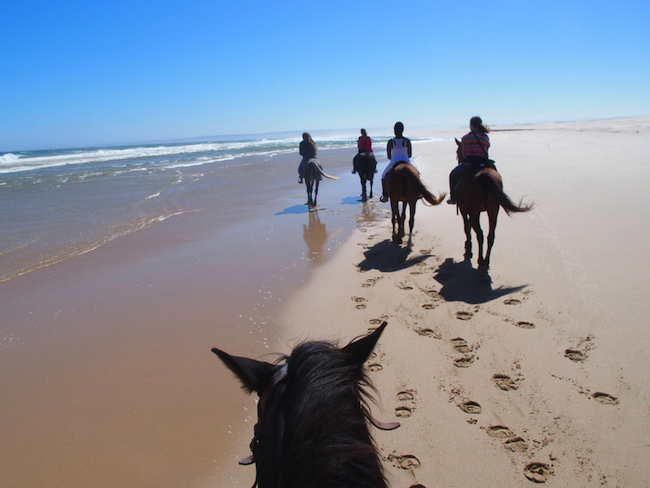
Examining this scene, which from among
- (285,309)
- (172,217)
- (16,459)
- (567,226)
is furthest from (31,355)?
(567,226)

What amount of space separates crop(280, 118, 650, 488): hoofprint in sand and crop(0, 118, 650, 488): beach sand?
0.05 ft

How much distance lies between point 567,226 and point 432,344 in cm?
385

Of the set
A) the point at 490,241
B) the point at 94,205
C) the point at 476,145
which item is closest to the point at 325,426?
→ the point at 490,241

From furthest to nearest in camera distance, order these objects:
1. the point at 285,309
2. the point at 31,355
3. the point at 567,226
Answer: the point at 567,226 < the point at 285,309 < the point at 31,355

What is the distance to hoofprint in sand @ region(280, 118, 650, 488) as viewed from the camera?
226 centimetres

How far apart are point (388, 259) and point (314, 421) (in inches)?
191

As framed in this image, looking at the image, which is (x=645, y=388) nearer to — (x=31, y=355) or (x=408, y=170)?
(x=408, y=170)

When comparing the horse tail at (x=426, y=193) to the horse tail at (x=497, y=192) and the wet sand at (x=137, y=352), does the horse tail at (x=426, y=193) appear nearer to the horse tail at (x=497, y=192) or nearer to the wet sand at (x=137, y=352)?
the horse tail at (x=497, y=192)

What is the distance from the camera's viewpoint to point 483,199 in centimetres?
490

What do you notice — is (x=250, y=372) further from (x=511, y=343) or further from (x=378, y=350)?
(x=511, y=343)

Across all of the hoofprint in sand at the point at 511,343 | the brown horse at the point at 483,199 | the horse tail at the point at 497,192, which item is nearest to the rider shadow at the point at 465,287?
the hoofprint in sand at the point at 511,343

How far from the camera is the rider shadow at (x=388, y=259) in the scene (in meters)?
5.55

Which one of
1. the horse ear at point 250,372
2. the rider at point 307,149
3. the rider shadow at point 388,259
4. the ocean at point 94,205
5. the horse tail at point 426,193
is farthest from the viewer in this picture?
the rider at point 307,149

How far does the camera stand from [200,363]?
133 inches
